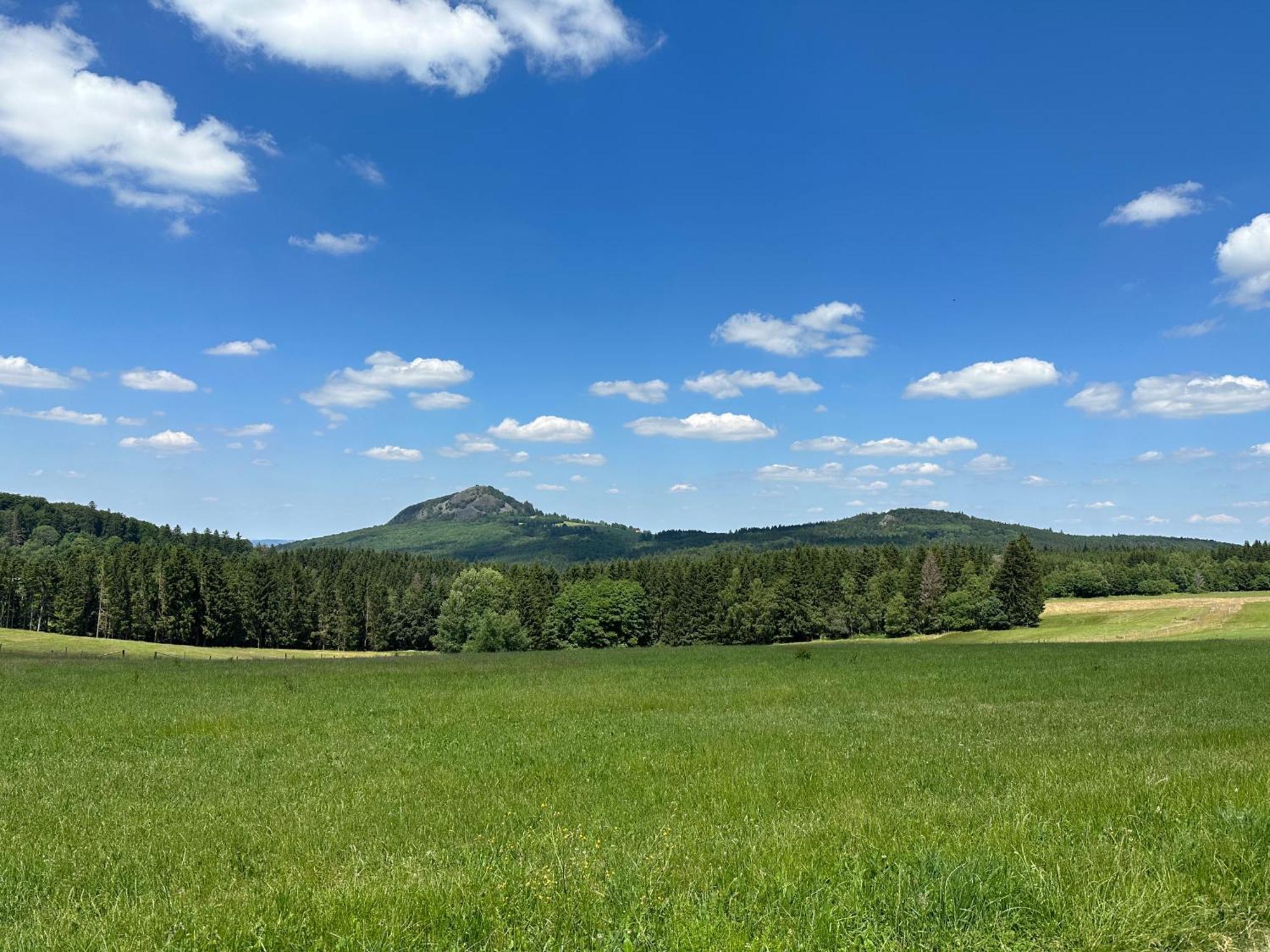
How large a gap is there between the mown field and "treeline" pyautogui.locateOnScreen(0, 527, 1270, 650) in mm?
84082

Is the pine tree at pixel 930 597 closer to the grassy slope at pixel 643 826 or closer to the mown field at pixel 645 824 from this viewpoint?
the mown field at pixel 645 824

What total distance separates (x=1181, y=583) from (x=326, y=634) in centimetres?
17706

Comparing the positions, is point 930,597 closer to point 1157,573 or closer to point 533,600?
point 533,600

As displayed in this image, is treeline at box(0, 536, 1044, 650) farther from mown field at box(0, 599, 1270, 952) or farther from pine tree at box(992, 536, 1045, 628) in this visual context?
mown field at box(0, 599, 1270, 952)

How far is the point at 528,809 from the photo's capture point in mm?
10148

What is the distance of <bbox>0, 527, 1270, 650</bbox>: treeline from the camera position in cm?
11338

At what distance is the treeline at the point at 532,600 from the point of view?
11338 cm

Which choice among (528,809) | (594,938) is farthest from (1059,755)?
(594,938)

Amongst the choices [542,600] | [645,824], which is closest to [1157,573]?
[542,600]

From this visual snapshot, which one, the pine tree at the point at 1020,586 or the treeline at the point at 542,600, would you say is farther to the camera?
the treeline at the point at 542,600

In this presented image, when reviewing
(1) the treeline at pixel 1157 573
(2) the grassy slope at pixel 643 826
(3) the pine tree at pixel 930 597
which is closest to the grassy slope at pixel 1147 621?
(3) the pine tree at pixel 930 597

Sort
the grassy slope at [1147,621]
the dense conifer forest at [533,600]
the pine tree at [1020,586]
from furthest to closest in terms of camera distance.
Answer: the dense conifer forest at [533,600]
the pine tree at [1020,586]
the grassy slope at [1147,621]

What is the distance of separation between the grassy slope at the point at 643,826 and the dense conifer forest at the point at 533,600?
84.2 m

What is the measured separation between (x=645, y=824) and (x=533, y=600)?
115075mm
